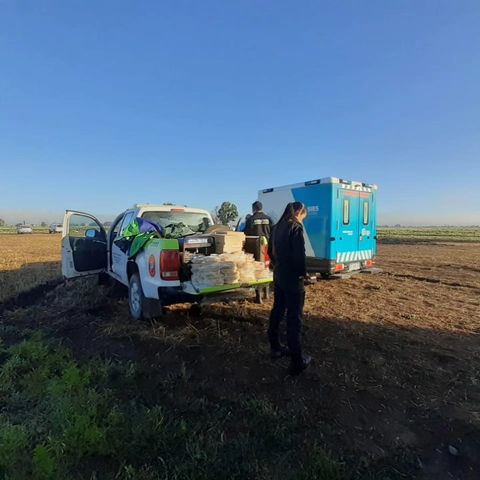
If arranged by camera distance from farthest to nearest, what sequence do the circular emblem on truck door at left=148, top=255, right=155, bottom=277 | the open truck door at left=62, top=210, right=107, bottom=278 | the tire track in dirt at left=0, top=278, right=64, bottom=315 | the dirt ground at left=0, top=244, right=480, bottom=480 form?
the tire track in dirt at left=0, top=278, right=64, bottom=315 → the open truck door at left=62, top=210, right=107, bottom=278 → the circular emblem on truck door at left=148, top=255, right=155, bottom=277 → the dirt ground at left=0, top=244, right=480, bottom=480

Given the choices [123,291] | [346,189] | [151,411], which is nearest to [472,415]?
[151,411]

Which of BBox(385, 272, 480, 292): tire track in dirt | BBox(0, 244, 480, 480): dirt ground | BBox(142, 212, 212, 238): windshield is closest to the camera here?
BBox(0, 244, 480, 480): dirt ground

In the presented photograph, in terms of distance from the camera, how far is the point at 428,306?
7.29 m

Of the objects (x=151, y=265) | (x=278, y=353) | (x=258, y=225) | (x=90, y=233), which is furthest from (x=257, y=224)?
(x=278, y=353)

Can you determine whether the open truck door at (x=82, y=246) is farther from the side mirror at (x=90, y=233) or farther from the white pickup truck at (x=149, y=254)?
the side mirror at (x=90, y=233)

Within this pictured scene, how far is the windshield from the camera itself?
6772mm

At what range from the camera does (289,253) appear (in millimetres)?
4094

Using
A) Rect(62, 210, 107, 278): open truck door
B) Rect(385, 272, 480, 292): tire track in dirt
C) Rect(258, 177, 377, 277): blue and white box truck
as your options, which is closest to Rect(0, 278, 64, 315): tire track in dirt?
Rect(62, 210, 107, 278): open truck door

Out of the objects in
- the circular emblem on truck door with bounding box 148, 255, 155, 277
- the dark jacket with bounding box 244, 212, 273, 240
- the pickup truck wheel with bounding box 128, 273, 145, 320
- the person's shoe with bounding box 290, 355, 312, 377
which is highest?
the dark jacket with bounding box 244, 212, 273, 240

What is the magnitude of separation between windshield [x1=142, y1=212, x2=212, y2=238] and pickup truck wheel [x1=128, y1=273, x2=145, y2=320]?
0.90m

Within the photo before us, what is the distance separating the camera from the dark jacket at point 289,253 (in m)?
4.04

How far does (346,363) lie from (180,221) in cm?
415

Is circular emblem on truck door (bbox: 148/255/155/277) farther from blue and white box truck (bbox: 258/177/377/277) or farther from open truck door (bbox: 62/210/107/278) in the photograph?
blue and white box truck (bbox: 258/177/377/277)

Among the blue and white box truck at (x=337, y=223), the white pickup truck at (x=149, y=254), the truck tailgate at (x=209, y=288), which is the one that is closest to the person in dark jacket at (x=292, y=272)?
the truck tailgate at (x=209, y=288)
